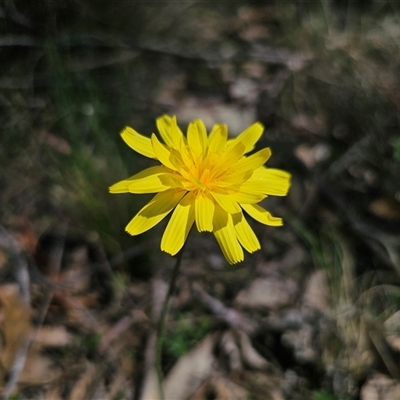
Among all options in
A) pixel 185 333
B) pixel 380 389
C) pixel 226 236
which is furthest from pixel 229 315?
pixel 226 236

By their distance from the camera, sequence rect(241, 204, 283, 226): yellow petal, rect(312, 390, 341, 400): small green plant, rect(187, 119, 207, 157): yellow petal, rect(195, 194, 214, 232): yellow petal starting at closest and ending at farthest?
1. rect(195, 194, 214, 232): yellow petal
2. rect(241, 204, 283, 226): yellow petal
3. rect(187, 119, 207, 157): yellow petal
4. rect(312, 390, 341, 400): small green plant

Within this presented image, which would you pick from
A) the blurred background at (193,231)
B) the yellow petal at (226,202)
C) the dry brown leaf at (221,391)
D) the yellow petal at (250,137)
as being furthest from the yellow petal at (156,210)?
the dry brown leaf at (221,391)

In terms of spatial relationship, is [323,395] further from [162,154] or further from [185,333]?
[162,154]

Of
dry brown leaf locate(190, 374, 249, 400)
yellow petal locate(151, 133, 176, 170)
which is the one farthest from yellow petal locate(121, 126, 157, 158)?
dry brown leaf locate(190, 374, 249, 400)

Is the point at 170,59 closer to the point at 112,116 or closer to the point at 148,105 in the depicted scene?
the point at 148,105

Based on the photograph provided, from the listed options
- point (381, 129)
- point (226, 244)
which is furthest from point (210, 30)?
point (226, 244)

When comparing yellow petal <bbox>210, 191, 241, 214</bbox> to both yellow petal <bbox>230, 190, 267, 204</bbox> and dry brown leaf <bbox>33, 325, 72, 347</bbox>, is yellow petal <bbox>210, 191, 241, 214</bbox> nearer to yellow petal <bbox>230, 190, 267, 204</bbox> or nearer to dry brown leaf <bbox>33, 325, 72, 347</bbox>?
yellow petal <bbox>230, 190, 267, 204</bbox>
